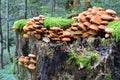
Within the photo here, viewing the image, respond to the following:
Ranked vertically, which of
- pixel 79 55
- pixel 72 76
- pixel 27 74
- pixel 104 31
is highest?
pixel 104 31

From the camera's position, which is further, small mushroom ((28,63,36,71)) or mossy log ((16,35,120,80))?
small mushroom ((28,63,36,71))

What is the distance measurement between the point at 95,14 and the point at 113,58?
0.82 m

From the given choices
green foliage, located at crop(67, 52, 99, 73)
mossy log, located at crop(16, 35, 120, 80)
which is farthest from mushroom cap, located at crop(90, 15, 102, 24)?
green foliage, located at crop(67, 52, 99, 73)

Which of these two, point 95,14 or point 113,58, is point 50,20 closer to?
point 95,14

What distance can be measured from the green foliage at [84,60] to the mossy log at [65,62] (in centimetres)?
4

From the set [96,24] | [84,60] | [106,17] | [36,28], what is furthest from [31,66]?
[106,17]

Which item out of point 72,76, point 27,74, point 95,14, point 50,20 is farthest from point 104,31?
point 27,74

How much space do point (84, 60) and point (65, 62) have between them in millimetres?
259

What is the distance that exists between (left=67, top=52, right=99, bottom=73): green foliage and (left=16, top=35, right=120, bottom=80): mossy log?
0.04 meters

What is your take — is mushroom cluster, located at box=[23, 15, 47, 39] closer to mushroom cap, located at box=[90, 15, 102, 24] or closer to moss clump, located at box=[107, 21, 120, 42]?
mushroom cap, located at box=[90, 15, 102, 24]

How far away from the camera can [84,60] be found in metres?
3.33

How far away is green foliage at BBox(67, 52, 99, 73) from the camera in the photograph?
3.27 meters

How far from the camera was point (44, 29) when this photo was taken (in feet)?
12.6

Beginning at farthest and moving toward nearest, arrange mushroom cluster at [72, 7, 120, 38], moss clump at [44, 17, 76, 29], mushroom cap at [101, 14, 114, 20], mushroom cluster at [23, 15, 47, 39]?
moss clump at [44, 17, 76, 29] < mushroom cluster at [23, 15, 47, 39] < mushroom cap at [101, 14, 114, 20] < mushroom cluster at [72, 7, 120, 38]
